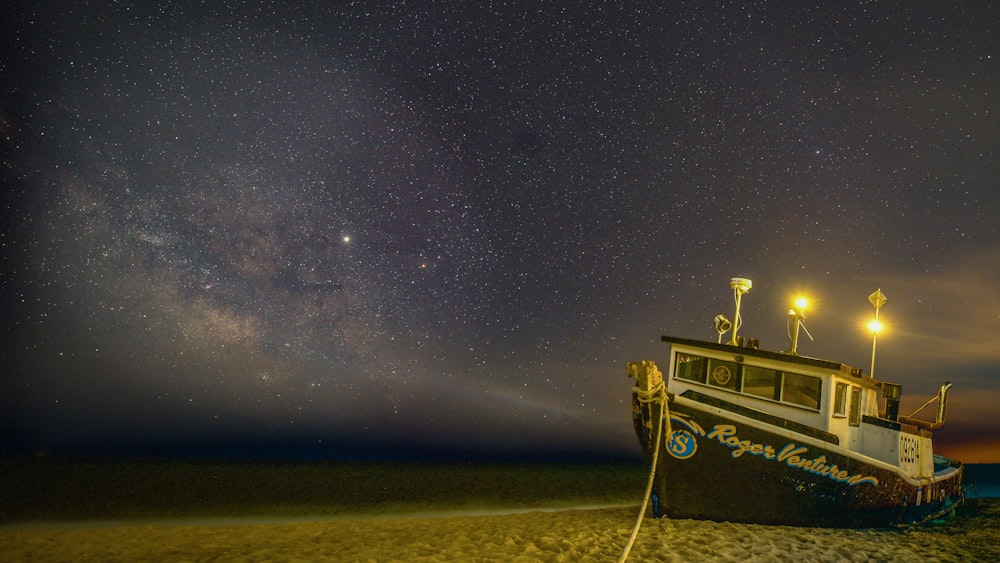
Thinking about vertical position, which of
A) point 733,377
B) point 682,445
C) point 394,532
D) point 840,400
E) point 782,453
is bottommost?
point 394,532

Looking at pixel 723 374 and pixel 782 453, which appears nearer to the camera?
pixel 782 453

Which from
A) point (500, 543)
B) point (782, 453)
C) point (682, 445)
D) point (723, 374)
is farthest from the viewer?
point (723, 374)

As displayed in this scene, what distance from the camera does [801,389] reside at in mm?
11414

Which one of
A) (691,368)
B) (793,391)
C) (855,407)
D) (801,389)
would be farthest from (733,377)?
(855,407)

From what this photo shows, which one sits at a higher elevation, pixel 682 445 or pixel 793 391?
pixel 793 391

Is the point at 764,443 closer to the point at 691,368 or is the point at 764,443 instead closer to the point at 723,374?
the point at 723,374

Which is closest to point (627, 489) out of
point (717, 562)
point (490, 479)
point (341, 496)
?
point (490, 479)

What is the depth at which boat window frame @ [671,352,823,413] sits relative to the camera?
11.3 meters

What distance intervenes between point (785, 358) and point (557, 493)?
54.0 ft

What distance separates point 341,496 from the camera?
22516mm

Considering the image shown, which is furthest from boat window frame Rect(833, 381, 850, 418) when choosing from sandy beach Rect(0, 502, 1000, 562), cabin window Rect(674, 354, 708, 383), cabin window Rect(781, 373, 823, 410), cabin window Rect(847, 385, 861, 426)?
cabin window Rect(674, 354, 708, 383)

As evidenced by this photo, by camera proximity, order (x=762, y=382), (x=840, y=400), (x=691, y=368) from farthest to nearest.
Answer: (x=691, y=368), (x=762, y=382), (x=840, y=400)

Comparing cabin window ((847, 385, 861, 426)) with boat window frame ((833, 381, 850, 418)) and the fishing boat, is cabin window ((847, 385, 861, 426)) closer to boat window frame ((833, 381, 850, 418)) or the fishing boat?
the fishing boat

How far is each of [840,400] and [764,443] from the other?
8.99 feet
